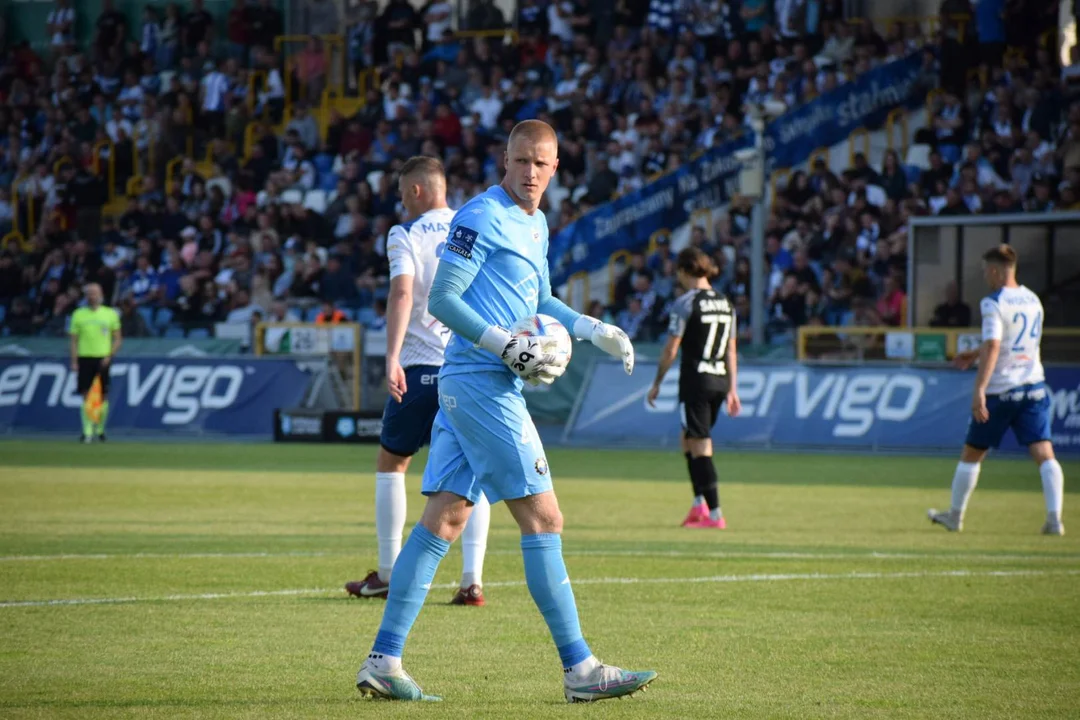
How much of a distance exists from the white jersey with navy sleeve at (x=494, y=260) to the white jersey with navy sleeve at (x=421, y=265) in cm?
272

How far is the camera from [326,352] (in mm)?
28219

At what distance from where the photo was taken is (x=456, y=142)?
34.4 metres

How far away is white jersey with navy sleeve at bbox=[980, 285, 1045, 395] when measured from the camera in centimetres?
1355

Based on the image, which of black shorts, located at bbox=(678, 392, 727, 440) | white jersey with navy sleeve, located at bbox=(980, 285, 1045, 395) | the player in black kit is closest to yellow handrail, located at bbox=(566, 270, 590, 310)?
the player in black kit

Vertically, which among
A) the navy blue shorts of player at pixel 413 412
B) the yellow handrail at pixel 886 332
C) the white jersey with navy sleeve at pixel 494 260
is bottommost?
the yellow handrail at pixel 886 332

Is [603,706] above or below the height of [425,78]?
below

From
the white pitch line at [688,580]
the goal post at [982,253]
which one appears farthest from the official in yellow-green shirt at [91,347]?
the white pitch line at [688,580]

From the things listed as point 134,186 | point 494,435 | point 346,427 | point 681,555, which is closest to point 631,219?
point 346,427

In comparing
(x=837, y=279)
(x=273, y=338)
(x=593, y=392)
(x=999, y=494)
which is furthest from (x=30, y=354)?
(x=999, y=494)

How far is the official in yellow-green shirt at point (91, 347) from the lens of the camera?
2592cm

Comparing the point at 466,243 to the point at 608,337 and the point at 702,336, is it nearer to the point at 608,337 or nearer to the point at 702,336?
the point at 608,337

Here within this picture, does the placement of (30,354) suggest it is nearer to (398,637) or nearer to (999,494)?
(999,494)

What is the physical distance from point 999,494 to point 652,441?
808 centimetres

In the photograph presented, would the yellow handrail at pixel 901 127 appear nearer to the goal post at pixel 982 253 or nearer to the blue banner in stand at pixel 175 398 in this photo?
the goal post at pixel 982 253
